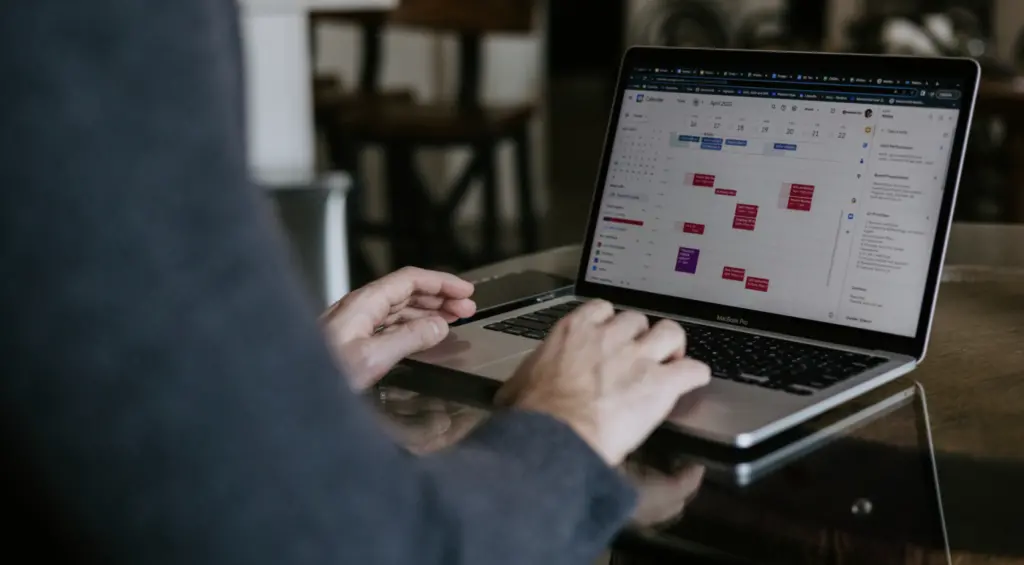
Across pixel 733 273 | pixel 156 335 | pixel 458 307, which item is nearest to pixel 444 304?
pixel 458 307

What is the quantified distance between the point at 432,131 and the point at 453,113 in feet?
0.50

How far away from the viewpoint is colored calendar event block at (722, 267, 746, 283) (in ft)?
3.38

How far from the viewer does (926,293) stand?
3.03ft

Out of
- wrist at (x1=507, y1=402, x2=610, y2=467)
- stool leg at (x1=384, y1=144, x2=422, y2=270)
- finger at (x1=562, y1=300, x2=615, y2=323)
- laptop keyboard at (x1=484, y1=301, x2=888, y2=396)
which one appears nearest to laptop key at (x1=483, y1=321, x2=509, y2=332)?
laptop keyboard at (x1=484, y1=301, x2=888, y2=396)

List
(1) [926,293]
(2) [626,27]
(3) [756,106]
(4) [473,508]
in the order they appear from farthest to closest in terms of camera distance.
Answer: (2) [626,27] < (3) [756,106] < (1) [926,293] < (4) [473,508]

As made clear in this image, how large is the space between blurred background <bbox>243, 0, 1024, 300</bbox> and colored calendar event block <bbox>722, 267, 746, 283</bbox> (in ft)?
1.11

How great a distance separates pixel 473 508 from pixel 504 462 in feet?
0.17

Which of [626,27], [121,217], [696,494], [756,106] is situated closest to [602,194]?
[756,106]

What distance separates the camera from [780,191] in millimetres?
1008

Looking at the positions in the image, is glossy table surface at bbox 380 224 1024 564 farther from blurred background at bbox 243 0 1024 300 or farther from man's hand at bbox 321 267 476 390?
blurred background at bbox 243 0 1024 300

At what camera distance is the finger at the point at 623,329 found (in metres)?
0.75

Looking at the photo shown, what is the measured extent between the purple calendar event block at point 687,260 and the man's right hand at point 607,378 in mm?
264

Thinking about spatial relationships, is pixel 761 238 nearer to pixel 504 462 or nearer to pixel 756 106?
pixel 756 106

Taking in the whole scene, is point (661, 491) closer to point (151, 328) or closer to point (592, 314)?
point (592, 314)
